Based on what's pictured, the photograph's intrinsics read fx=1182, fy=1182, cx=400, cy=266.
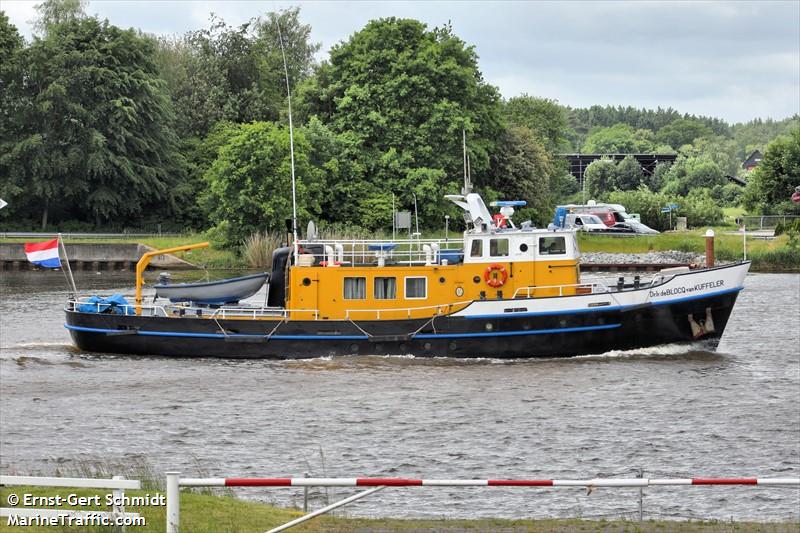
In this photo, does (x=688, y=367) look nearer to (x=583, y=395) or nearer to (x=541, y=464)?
(x=583, y=395)

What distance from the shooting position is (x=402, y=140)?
2987 inches

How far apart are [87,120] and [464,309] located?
5227 centimetres

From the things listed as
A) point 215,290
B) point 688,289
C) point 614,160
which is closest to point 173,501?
point 215,290

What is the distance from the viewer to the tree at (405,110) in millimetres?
74875

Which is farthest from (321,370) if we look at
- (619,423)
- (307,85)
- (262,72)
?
(262,72)

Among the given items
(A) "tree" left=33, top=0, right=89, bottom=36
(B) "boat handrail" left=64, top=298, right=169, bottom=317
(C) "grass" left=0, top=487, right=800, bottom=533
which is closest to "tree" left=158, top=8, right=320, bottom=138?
(A) "tree" left=33, top=0, right=89, bottom=36

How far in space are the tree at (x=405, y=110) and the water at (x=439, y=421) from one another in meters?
37.7

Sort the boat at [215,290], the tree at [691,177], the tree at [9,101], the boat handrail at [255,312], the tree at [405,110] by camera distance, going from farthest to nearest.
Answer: the tree at [691,177] → the tree at [9,101] → the tree at [405,110] → the boat at [215,290] → the boat handrail at [255,312]

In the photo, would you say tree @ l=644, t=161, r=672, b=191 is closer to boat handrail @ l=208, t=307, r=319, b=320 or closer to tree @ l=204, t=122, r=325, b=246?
tree @ l=204, t=122, r=325, b=246

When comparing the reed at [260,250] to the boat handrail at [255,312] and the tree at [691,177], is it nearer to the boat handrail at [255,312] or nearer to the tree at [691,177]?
the boat handrail at [255,312]

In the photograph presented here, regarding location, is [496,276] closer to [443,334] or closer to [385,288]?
[443,334]

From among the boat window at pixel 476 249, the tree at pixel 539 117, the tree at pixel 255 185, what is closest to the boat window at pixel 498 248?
the boat window at pixel 476 249

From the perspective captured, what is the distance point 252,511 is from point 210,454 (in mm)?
8259

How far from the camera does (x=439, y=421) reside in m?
27.4
